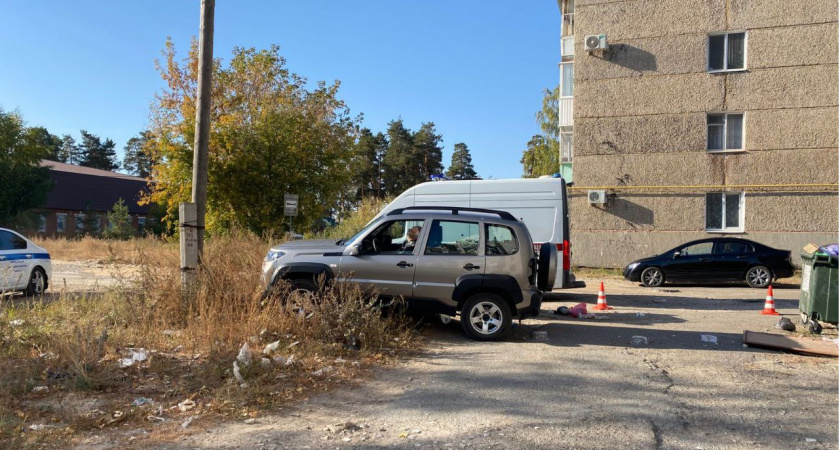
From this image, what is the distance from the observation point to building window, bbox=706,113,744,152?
1973cm

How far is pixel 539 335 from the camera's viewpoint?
8359 mm

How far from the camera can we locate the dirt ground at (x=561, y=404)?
446 cm

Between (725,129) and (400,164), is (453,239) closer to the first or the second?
(725,129)

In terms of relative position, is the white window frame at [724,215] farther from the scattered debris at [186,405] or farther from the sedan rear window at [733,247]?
the scattered debris at [186,405]

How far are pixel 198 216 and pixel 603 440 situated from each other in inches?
255

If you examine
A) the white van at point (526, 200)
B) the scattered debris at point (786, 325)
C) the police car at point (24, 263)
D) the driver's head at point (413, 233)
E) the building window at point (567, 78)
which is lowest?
the scattered debris at point (786, 325)

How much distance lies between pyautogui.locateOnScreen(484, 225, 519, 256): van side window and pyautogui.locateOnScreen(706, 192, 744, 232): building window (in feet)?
47.2

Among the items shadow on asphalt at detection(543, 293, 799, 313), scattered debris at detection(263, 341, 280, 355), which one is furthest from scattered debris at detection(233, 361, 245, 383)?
shadow on asphalt at detection(543, 293, 799, 313)

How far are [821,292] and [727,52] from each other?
13.5 metres

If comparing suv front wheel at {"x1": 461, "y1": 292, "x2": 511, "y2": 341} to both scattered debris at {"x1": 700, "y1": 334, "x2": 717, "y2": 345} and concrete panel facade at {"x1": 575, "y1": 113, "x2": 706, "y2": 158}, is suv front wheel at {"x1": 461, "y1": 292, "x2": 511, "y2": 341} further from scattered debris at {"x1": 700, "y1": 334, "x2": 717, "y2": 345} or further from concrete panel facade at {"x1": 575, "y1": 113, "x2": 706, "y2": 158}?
concrete panel facade at {"x1": 575, "y1": 113, "x2": 706, "y2": 158}

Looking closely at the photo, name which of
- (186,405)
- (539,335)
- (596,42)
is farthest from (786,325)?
(596,42)

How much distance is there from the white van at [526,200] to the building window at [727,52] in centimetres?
1135

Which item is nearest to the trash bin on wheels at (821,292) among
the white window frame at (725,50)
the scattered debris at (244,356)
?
the scattered debris at (244,356)

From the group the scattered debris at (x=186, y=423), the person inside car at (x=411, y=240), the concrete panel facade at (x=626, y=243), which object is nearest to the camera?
the scattered debris at (x=186, y=423)
